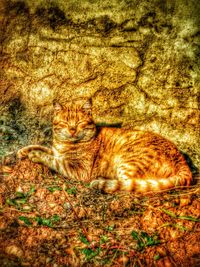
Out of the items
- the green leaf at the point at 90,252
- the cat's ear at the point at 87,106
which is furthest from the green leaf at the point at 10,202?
the cat's ear at the point at 87,106

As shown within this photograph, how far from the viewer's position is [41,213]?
260cm

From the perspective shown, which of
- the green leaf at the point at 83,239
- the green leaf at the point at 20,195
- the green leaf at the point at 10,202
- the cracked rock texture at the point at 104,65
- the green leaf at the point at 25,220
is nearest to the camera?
the green leaf at the point at 83,239

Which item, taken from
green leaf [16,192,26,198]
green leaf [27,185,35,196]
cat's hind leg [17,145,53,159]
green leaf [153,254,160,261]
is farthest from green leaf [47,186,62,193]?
green leaf [153,254,160,261]

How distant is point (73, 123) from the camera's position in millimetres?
3715

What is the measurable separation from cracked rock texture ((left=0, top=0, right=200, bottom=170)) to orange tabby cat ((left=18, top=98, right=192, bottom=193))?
0.34m

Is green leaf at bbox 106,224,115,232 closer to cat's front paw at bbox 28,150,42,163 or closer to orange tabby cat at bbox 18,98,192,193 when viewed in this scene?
orange tabby cat at bbox 18,98,192,193

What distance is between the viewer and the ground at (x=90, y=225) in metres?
2.12

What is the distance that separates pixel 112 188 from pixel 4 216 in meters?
1.14

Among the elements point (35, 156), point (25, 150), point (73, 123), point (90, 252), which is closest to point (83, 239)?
point (90, 252)

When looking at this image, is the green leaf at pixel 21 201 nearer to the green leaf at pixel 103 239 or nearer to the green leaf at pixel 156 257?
the green leaf at pixel 103 239

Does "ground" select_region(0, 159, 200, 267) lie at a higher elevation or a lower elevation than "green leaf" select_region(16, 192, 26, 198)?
lower

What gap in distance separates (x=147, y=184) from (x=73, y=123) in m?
1.35

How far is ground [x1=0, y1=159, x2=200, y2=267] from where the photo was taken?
2.12 metres

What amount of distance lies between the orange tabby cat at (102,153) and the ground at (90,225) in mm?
267
